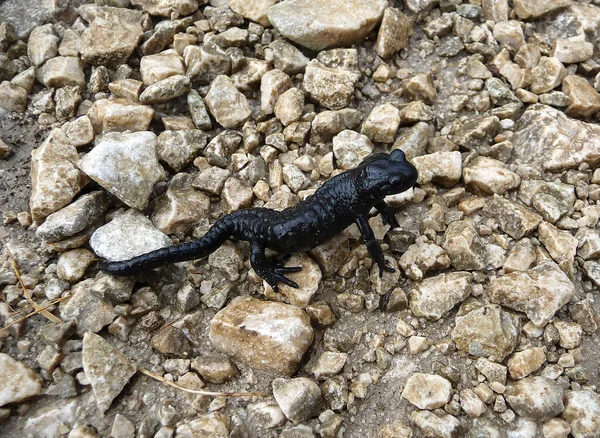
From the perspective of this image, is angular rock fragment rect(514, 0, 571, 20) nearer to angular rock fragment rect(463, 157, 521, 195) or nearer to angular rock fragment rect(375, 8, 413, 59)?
angular rock fragment rect(375, 8, 413, 59)

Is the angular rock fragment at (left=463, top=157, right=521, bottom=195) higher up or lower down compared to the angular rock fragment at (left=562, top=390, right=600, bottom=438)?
higher up

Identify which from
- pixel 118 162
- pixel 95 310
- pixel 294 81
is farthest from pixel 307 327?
pixel 294 81

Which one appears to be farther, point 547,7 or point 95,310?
point 547,7

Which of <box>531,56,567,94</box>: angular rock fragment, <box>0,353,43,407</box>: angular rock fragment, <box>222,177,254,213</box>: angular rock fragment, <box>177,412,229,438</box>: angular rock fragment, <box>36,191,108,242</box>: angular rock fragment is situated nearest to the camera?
<box>177,412,229,438</box>: angular rock fragment

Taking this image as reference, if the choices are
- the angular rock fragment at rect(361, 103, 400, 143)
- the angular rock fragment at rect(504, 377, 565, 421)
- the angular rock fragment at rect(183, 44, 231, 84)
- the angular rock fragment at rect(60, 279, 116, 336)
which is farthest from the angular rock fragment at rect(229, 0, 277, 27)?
the angular rock fragment at rect(504, 377, 565, 421)

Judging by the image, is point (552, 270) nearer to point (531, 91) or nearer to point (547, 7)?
point (531, 91)
